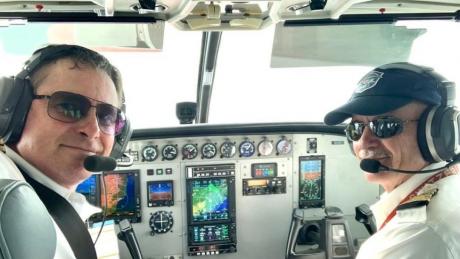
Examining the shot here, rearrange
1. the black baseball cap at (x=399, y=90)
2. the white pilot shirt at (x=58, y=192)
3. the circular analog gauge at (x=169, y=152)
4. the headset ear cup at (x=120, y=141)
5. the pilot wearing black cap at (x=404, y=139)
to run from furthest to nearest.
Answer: the circular analog gauge at (x=169, y=152)
the headset ear cup at (x=120, y=141)
the black baseball cap at (x=399, y=90)
the pilot wearing black cap at (x=404, y=139)
the white pilot shirt at (x=58, y=192)

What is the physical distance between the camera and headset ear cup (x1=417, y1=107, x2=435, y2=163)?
1.44 metres

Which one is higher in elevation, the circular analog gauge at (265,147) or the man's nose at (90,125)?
the man's nose at (90,125)

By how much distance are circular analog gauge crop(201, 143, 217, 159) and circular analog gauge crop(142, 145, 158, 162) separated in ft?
1.01

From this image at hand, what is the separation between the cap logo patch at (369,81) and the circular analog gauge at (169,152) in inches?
64.6

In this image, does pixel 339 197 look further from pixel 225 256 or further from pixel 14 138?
pixel 14 138

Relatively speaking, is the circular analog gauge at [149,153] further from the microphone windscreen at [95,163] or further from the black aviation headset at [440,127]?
the black aviation headset at [440,127]

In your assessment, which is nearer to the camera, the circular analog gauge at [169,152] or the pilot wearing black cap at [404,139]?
the pilot wearing black cap at [404,139]

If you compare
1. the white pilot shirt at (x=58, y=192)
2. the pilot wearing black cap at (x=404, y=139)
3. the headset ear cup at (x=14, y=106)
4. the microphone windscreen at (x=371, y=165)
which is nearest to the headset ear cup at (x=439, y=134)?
the pilot wearing black cap at (x=404, y=139)

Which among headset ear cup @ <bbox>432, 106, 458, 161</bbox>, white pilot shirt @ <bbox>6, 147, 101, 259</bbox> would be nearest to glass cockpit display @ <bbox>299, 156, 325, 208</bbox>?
headset ear cup @ <bbox>432, 106, 458, 161</bbox>

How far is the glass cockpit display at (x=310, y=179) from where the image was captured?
10.5ft

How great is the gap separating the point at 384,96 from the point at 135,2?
86cm

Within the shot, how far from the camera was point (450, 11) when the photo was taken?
1780mm

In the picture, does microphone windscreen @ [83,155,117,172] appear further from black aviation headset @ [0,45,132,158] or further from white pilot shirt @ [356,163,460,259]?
white pilot shirt @ [356,163,460,259]

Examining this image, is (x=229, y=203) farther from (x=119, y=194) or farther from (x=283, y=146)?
(x=119, y=194)
